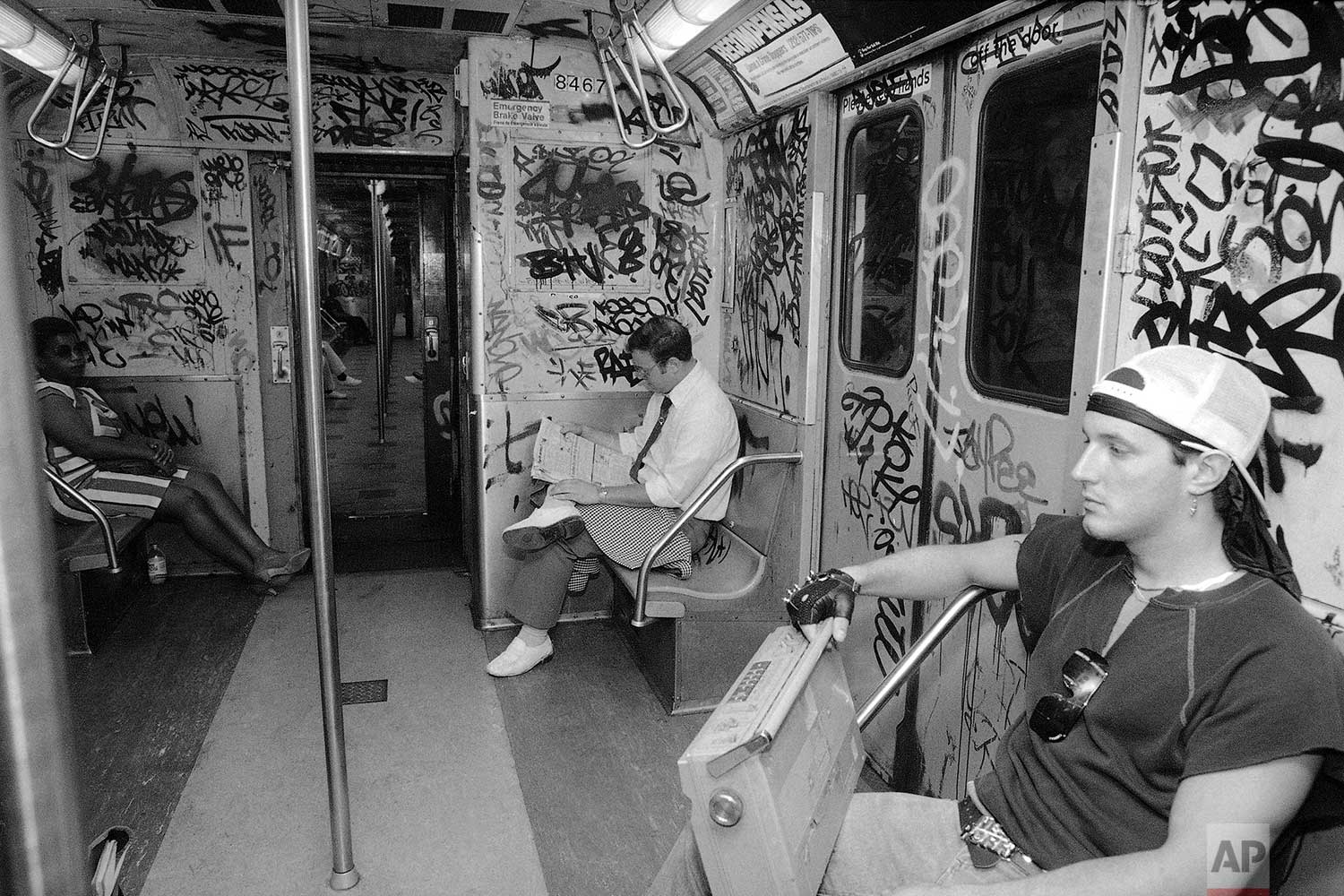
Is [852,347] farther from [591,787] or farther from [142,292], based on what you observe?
[142,292]

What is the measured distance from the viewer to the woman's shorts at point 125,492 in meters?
4.97

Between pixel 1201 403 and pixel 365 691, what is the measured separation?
359 centimetres

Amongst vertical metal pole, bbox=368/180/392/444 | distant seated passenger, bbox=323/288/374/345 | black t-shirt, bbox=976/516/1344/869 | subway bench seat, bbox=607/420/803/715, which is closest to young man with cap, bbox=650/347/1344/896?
black t-shirt, bbox=976/516/1344/869

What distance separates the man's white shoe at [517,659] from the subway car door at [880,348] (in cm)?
141

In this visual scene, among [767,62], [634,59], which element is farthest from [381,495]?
[767,62]

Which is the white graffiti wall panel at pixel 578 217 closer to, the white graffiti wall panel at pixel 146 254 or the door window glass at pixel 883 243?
the door window glass at pixel 883 243

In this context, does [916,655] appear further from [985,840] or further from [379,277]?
[379,277]

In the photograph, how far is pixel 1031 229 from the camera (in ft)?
8.59

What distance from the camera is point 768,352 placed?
4262 millimetres

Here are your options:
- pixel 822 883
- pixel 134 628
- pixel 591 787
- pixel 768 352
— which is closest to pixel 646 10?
pixel 768 352

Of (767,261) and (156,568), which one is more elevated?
(767,261)

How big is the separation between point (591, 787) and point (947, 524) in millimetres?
1546

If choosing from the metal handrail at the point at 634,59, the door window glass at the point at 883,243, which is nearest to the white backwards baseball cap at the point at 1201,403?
the door window glass at the point at 883,243

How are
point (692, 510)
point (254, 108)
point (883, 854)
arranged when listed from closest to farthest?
point (883, 854) → point (692, 510) → point (254, 108)
